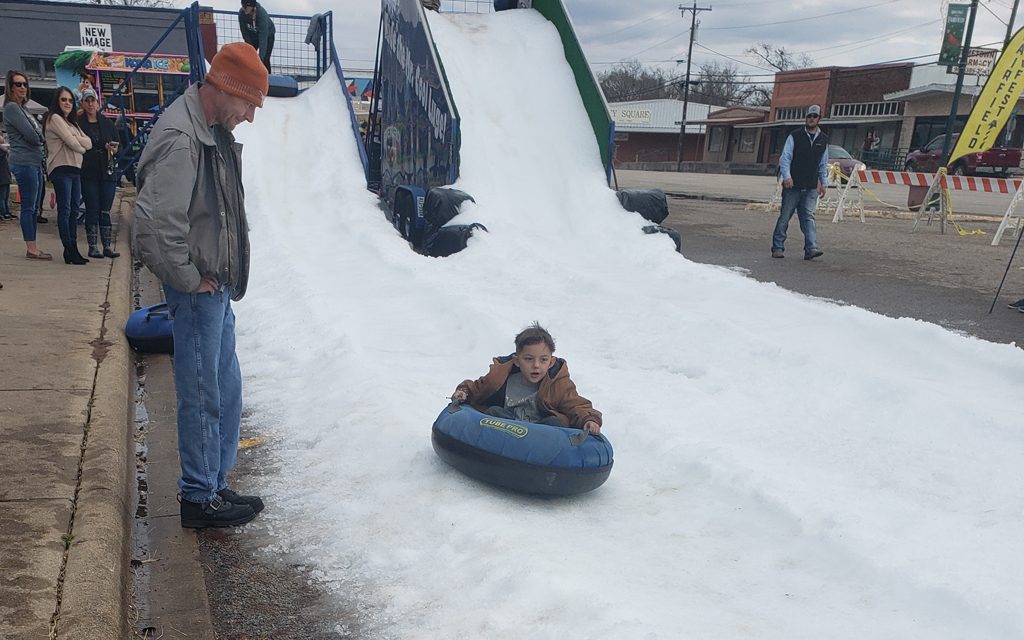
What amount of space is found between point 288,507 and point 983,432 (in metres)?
3.88

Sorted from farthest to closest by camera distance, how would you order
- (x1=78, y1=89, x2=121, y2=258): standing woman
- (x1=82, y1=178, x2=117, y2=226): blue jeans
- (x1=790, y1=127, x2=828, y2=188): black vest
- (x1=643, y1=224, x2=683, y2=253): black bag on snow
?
(x1=790, y1=127, x2=828, y2=188): black vest, (x1=643, y1=224, x2=683, y2=253): black bag on snow, (x1=82, y1=178, x2=117, y2=226): blue jeans, (x1=78, y1=89, x2=121, y2=258): standing woman

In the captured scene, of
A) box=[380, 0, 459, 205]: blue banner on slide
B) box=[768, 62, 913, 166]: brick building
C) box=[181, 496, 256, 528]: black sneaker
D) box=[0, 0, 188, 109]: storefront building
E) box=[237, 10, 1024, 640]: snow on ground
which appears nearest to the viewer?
box=[237, 10, 1024, 640]: snow on ground

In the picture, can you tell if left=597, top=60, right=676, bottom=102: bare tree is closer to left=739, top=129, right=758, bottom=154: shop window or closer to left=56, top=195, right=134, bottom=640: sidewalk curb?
left=739, top=129, right=758, bottom=154: shop window

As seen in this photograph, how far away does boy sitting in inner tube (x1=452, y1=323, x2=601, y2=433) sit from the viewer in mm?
4039

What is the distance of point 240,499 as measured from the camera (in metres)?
3.75

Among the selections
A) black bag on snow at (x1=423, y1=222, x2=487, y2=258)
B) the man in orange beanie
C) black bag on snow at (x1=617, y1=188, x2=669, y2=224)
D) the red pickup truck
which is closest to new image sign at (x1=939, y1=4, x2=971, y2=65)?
the red pickup truck

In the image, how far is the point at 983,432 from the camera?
4684 millimetres

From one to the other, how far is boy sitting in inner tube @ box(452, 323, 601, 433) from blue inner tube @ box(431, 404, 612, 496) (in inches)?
8.5

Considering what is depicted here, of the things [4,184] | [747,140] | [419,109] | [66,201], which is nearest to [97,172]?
[66,201]

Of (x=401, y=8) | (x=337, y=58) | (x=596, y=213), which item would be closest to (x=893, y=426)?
(x=596, y=213)

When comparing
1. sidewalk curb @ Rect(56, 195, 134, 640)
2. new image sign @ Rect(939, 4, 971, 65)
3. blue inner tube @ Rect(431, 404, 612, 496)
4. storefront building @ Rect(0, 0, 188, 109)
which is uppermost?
new image sign @ Rect(939, 4, 971, 65)

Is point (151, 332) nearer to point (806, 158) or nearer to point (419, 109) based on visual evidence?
point (419, 109)

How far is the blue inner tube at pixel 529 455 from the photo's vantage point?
3670 mm

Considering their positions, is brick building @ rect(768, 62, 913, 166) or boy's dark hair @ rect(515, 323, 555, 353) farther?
brick building @ rect(768, 62, 913, 166)
